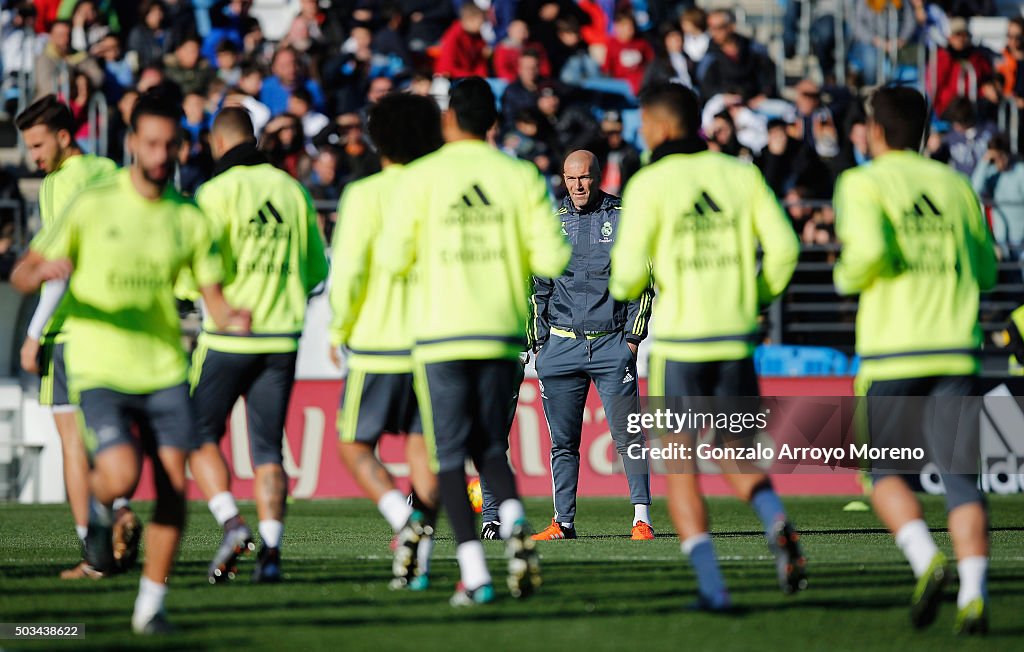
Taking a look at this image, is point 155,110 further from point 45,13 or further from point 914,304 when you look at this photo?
point 45,13

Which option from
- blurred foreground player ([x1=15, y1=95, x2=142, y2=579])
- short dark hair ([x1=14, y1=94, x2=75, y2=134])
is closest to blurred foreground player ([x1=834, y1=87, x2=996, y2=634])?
blurred foreground player ([x1=15, y1=95, x2=142, y2=579])

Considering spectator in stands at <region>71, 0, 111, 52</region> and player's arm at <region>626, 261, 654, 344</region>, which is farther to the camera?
spectator in stands at <region>71, 0, 111, 52</region>

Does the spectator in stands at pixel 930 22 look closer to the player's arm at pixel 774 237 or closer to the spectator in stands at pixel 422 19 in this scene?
the spectator in stands at pixel 422 19

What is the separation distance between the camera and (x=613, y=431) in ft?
37.8

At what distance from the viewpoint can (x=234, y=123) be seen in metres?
8.94

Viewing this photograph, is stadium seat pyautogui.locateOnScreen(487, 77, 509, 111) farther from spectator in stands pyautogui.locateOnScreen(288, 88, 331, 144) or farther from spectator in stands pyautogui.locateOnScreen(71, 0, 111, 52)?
spectator in stands pyautogui.locateOnScreen(71, 0, 111, 52)

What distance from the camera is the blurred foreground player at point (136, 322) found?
6.68m

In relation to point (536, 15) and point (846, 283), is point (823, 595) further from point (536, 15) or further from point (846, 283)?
point (536, 15)

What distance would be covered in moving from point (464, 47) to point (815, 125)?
445 centimetres

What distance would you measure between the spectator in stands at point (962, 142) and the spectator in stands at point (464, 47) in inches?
225

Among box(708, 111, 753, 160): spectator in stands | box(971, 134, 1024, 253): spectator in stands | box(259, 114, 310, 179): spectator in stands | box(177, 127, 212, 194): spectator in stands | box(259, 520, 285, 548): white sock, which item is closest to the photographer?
box(259, 520, 285, 548): white sock

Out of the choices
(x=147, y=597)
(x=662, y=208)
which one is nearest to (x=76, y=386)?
(x=147, y=597)

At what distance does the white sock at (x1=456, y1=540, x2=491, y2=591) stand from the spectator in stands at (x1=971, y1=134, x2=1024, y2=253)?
489 inches

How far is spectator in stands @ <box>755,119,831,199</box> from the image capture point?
738 inches
